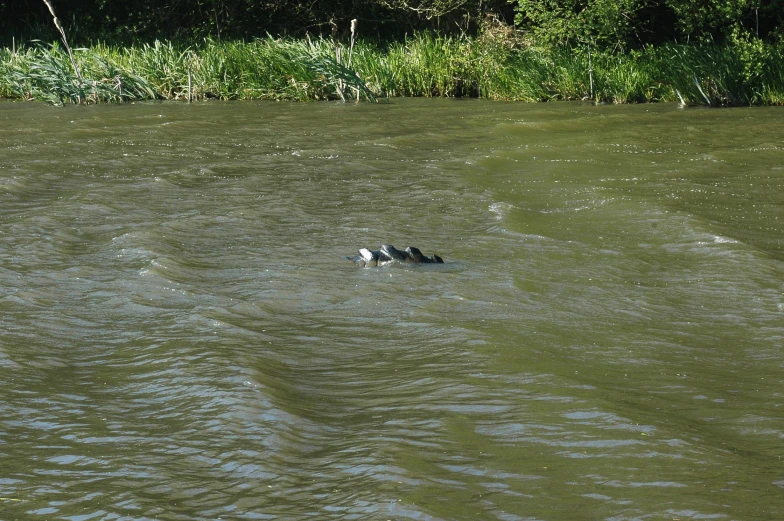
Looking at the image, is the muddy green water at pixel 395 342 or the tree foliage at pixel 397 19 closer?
the muddy green water at pixel 395 342

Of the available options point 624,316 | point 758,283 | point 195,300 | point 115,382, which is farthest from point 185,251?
point 758,283

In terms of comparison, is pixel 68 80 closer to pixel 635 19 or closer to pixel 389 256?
pixel 635 19

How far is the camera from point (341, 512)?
3.72 meters

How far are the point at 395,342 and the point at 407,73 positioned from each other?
14749 mm

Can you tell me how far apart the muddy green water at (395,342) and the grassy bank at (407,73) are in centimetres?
593

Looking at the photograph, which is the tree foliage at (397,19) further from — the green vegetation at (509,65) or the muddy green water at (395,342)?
the muddy green water at (395,342)

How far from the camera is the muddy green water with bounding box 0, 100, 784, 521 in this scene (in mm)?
3934

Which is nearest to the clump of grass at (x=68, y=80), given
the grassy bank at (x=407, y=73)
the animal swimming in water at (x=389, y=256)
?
the grassy bank at (x=407, y=73)

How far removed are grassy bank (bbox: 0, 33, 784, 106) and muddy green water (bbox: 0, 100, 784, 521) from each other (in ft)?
19.5

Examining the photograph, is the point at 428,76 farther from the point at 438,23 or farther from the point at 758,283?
the point at 758,283

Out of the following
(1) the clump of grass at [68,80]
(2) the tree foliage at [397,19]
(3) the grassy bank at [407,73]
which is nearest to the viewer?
(3) the grassy bank at [407,73]

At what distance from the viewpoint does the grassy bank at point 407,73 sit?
57.0 feet

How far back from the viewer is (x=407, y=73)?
19891 mm

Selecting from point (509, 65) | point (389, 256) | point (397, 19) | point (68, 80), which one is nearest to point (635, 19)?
point (509, 65)
